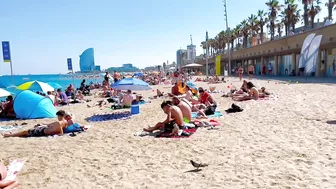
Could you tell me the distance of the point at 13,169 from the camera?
4.42 m

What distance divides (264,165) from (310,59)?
50.4 ft

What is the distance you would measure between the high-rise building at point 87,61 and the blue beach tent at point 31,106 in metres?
19.9

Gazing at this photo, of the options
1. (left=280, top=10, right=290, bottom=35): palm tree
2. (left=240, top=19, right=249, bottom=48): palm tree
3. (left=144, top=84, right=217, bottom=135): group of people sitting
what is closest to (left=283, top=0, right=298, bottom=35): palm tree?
(left=280, top=10, right=290, bottom=35): palm tree

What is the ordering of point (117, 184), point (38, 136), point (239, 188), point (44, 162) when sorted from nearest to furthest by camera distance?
point (239, 188)
point (117, 184)
point (44, 162)
point (38, 136)

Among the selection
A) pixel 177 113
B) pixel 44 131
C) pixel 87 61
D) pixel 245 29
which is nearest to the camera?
pixel 177 113

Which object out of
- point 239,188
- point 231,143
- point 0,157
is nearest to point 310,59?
point 231,143

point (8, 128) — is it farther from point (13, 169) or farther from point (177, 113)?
point (177, 113)

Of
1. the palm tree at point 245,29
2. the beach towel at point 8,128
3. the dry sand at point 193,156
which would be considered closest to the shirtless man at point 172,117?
the dry sand at point 193,156

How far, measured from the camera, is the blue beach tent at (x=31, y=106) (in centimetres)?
980

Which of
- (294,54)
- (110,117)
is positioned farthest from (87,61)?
(110,117)

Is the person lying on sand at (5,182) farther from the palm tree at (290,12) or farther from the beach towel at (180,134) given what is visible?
the palm tree at (290,12)

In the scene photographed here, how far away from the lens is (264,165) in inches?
169

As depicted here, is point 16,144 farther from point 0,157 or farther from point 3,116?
point 3,116

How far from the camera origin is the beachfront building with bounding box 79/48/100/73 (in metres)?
29.3
